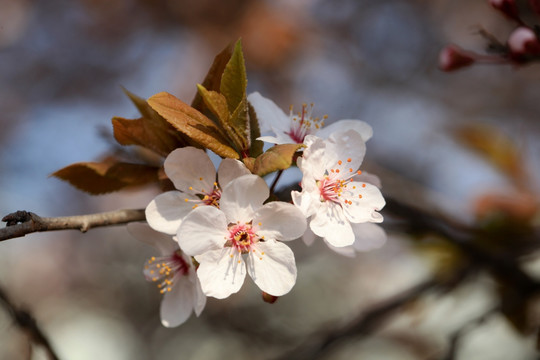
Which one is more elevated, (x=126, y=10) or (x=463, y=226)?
(x=126, y=10)

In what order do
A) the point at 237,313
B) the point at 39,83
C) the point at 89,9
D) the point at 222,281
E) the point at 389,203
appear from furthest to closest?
the point at 89,9 → the point at 39,83 → the point at 237,313 → the point at 389,203 → the point at 222,281

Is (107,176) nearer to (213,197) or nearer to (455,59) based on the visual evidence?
(213,197)

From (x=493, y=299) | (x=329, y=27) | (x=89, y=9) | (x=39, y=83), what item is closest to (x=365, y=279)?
(x=493, y=299)

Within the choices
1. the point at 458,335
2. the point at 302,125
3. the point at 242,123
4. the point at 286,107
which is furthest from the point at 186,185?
the point at 286,107

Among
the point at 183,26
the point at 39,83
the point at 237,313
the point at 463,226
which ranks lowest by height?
the point at 237,313

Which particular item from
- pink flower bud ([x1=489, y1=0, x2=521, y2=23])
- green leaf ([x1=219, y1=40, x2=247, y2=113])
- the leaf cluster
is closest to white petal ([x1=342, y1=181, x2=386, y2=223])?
the leaf cluster

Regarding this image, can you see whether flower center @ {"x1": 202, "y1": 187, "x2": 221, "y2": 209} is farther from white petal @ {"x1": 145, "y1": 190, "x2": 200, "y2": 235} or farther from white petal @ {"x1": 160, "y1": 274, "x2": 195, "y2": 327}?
white petal @ {"x1": 160, "y1": 274, "x2": 195, "y2": 327}

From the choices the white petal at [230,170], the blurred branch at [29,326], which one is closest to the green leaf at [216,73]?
the white petal at [230,170]

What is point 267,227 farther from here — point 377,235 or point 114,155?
point 114,155
